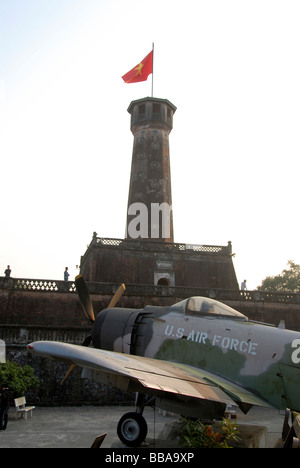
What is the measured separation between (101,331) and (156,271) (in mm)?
23584

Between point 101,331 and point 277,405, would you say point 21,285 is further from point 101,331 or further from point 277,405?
point 277,405

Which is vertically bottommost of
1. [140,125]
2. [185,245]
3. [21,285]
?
[21,285]

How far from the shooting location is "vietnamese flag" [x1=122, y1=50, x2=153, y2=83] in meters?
40.1

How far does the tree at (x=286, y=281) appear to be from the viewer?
5175 cm

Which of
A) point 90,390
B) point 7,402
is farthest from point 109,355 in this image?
point 90,390

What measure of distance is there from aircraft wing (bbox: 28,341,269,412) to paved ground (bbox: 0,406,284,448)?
1.42m

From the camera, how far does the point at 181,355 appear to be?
962cm

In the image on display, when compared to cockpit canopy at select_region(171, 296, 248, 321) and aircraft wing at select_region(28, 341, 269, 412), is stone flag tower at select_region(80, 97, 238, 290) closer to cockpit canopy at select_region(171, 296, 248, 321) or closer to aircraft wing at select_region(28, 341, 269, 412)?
cockpit canopy at select_region(171, 296, 248, 321)

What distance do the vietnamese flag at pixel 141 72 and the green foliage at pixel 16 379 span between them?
33293 millimetres

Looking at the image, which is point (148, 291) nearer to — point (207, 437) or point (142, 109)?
point (207, 437)

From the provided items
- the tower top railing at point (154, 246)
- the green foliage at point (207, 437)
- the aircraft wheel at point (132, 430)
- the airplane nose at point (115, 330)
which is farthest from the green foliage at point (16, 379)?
the tower top railing at point (154, 246)

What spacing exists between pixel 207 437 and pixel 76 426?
6795mm

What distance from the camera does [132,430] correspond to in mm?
8203

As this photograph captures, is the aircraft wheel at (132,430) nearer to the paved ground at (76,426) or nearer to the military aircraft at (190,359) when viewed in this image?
the military aircraft at (190,359)
